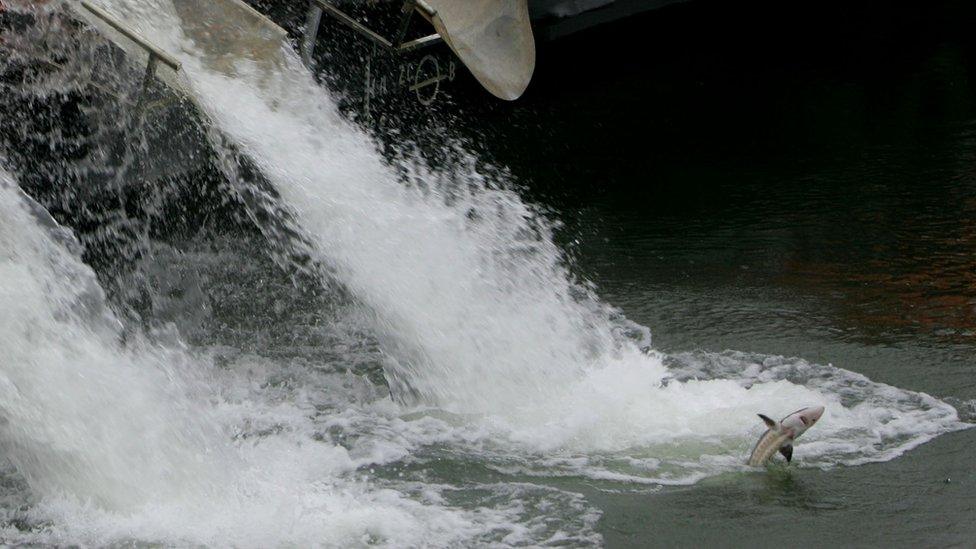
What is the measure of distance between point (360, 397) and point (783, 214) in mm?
4853

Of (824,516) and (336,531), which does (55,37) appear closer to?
(336,531)

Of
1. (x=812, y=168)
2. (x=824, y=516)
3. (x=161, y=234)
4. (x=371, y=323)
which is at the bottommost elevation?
(x=824, y=516)

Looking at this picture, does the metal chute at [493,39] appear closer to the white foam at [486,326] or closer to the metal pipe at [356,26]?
the metal pipe at [356,26]

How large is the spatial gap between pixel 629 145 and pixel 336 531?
8582mm

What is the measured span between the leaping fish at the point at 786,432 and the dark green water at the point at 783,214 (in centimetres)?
13

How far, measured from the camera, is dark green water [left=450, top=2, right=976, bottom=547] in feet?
19.9

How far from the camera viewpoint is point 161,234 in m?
10.9

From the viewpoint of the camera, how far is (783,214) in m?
10.8

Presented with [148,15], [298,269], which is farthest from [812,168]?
[148,15]

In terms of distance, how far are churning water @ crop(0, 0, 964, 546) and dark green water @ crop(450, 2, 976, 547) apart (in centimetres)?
31

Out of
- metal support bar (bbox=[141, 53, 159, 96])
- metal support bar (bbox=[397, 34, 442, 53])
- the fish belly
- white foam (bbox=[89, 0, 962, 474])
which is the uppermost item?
metal support bar (bbox=[397, 34, 442, 53])

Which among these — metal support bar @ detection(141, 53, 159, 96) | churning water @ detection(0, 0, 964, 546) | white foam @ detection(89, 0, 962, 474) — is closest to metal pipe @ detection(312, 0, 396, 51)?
white foam @ detection(89, 0, 962, 474)

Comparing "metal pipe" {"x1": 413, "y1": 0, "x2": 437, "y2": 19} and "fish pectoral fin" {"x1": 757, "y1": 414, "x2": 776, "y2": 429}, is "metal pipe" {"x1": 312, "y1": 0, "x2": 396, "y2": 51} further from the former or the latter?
"fish pectoral fin" {"x1": 757, "y1": 414, "x2": 776, "y2": 429}

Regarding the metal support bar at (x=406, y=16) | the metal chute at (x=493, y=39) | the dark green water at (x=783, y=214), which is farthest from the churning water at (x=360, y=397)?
the metal chute at (x=493, y=39)
